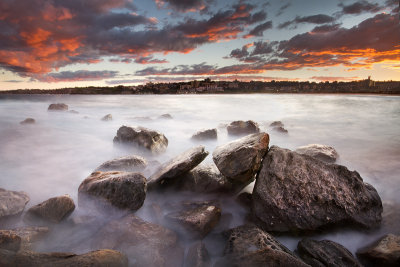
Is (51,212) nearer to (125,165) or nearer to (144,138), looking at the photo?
(125,165)

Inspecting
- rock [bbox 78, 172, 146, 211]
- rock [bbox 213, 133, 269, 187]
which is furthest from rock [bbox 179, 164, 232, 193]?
rock [bbox 78, 172, 146, 211]

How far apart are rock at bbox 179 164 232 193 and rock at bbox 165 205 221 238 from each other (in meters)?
0.81

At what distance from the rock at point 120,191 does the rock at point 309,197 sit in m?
1.88

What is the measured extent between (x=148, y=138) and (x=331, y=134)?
32.9 ft

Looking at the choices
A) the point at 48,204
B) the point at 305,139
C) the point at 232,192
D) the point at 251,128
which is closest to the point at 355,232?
the point at 232,192

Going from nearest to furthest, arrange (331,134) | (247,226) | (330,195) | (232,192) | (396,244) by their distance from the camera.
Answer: (396,244)
(247,226)
(330,195)
(232,192)
(331,134)

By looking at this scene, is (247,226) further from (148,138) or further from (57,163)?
(57,163)

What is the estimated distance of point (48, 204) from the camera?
3596 millimetres

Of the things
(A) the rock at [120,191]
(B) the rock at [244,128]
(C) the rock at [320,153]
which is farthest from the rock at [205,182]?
(B) the rock at [244,128]

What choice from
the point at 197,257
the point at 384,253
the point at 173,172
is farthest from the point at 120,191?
the point at 384,253

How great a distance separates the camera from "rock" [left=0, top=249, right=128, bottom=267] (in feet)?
7.31

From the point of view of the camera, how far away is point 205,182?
4.47 meters

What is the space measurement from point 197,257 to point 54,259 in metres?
1.56

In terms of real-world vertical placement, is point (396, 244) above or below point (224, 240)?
above
